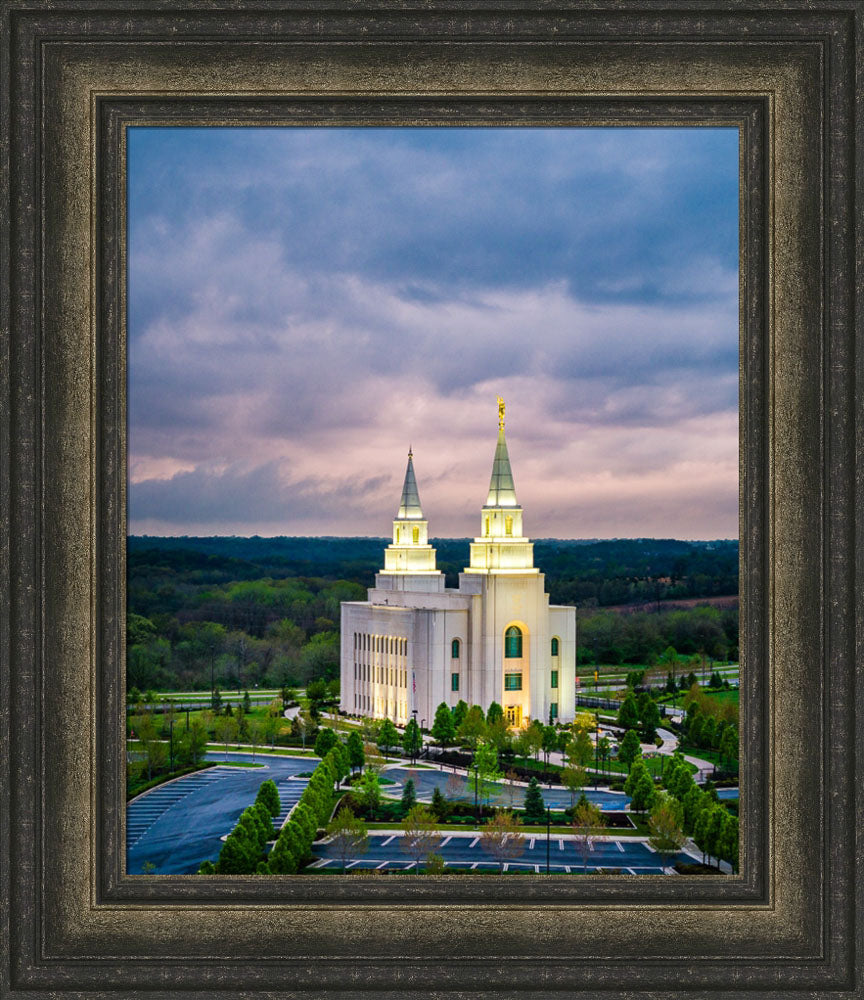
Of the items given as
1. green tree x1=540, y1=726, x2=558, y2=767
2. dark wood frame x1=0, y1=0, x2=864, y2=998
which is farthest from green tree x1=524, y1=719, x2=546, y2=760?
dark wood frame x1=0, y1=0, x2=864, y2=998

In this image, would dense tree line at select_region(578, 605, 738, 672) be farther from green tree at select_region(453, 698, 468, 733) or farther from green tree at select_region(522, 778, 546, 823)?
green tree at select_region(453, 698, 468, 733)

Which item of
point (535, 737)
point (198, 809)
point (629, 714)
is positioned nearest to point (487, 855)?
point (535, 737)

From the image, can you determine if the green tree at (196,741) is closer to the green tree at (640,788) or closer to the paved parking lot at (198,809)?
the paved parking lot at (198,809)

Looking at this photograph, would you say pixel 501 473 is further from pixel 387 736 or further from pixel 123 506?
pixel 123 506

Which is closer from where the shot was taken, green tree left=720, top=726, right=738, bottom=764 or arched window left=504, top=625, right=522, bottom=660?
green tree left=720, top=726, right=738, bottom=764

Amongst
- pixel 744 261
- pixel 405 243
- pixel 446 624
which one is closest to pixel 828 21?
pixel 744 261

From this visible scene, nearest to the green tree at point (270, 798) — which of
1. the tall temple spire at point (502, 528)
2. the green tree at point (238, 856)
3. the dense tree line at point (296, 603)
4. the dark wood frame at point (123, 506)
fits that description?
the green tree at point (238, 856)
